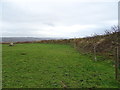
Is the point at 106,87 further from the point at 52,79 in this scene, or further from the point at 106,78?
the point at 52,79

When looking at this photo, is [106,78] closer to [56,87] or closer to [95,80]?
[95,80]

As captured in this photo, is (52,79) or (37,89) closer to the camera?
(37,89)

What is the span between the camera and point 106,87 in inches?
285

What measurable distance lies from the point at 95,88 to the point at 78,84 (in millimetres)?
871

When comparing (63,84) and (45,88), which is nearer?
(45,88)

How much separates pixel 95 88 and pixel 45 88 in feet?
7.44

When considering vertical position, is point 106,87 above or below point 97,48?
below

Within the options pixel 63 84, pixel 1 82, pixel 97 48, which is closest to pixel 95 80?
pixel 63 84

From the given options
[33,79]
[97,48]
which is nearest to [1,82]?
[33,79]

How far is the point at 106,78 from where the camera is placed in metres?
8.72

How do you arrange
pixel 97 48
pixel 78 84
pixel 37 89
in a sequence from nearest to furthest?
pixel 37 89 → pixel 78 84 → pixel 97 48

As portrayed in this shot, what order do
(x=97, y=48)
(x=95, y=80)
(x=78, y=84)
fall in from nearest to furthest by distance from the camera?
(x=78, y=84) < (x=95, y=80) < (x=97, y=48)

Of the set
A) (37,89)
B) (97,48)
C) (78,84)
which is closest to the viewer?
(37,89)

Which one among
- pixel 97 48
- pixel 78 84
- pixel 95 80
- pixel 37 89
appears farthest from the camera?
pixel 97 48
